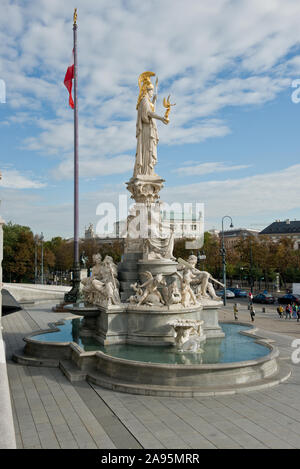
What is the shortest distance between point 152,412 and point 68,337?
7179 millimetres

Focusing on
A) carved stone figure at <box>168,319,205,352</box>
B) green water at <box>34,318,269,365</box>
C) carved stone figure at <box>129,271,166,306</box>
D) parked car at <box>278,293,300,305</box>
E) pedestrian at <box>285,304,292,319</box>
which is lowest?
parked car at <box>278,293,300,305</box>

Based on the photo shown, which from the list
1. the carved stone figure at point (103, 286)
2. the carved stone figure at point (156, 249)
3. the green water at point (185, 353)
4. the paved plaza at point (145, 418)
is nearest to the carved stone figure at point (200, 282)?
the carved stone figure at point (156, 249)

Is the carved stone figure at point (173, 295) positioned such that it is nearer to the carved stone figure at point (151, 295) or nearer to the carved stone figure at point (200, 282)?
the carved stone figure at point (151, 295)

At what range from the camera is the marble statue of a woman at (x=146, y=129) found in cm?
1728

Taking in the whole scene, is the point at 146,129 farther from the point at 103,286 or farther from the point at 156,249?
the point at 103,286

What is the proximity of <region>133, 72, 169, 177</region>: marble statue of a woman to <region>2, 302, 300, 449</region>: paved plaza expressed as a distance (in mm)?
9973

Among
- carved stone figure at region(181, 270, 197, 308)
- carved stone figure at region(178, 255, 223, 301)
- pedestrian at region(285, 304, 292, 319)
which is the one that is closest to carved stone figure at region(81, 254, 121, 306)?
carved stone figure at region(181, 270, 197, 308)

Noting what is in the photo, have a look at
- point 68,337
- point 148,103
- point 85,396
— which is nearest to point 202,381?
point 85,396

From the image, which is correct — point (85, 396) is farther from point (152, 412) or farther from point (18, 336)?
point (18, 336)

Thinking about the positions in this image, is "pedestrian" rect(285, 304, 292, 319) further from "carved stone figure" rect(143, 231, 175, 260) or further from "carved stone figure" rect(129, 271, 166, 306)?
"carved stone figure" rect(129, 271, 166, 306)

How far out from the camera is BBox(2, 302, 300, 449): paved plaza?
691cm

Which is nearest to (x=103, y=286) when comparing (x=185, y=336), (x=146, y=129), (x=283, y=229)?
(x=185, y=336)

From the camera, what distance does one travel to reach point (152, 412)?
322 inches

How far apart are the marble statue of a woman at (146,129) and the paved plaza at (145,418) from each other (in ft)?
32.7
